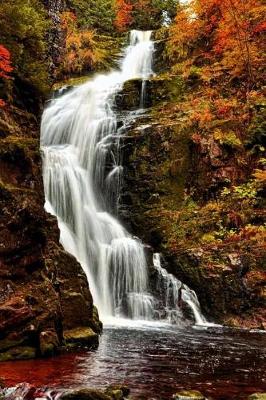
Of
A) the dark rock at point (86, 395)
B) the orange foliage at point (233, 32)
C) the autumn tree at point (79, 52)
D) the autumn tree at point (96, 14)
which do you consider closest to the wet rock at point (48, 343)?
the dark rock at point (86, 395)

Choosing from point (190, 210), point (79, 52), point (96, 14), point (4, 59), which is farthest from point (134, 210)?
point (96, 14)

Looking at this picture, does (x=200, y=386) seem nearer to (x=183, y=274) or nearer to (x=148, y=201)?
(x=183, y=274)

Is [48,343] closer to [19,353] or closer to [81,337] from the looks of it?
[19,353]

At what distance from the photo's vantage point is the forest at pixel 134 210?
815 cm

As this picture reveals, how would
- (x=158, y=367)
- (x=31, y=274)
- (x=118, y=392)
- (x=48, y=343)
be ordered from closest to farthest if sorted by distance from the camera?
(x=118, y=392)
(x=158, y=367)
(x=48, y=343)
(x=31, y=274)

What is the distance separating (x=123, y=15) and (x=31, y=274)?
3591 cm

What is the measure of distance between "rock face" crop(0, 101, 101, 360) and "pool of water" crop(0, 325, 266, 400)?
0.50 meters

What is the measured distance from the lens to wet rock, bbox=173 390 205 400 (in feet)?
19.5

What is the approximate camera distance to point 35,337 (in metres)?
8.48

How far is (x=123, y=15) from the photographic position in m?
40.9

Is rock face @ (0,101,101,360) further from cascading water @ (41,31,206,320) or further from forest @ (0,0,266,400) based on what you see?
cascading water @ (41,31,206,320)

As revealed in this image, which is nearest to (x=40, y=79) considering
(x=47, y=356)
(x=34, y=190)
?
(x=34, y=190)

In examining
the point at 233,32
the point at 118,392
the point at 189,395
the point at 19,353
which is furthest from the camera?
the point at 233,32

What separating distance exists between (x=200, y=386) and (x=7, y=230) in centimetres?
451
